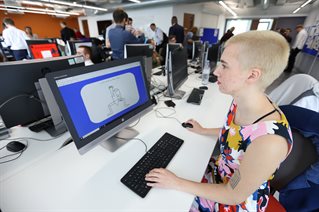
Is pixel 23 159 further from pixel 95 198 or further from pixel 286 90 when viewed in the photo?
pixel 286 90

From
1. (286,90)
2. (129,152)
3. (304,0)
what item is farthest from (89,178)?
(304,0)

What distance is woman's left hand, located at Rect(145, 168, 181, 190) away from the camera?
2.12 ft

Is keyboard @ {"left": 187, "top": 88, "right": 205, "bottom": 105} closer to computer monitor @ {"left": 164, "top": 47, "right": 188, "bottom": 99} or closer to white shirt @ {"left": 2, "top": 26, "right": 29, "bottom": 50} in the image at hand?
computer monitor @ {"left": 164, "top": 47, "right": 188, "bottom": 99}

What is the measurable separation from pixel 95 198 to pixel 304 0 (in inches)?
408

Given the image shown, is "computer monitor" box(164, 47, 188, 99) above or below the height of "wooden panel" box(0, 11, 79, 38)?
below

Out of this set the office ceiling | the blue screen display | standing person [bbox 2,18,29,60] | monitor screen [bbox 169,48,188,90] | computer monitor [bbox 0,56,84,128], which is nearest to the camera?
the blue screen display

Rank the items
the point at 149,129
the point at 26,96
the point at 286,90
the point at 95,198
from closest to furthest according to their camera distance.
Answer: the point at 95,198 < the point at 26,96 < the point at 149,129 < the point at 286,90

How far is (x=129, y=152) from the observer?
0.86 metres

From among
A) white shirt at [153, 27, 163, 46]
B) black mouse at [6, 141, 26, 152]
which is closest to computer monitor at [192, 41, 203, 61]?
white shirt at [153, 27, 163, 46]

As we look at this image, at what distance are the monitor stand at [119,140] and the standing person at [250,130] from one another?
12.0 inches

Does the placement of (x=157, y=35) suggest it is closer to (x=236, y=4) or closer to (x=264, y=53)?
(x=264, y=53)

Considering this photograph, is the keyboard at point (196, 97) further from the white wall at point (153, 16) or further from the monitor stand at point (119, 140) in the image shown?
the white wall at point (153, 16)

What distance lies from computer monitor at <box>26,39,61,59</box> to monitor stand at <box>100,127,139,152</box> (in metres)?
Result: 2.40

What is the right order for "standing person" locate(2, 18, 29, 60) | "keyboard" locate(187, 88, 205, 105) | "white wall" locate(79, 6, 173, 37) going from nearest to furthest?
"keyboard" locate(187, 88, 205, 105) → "standing person" locate(2, 18, 29, 60) → "white wall" locate(79, 6, 173, 37)
